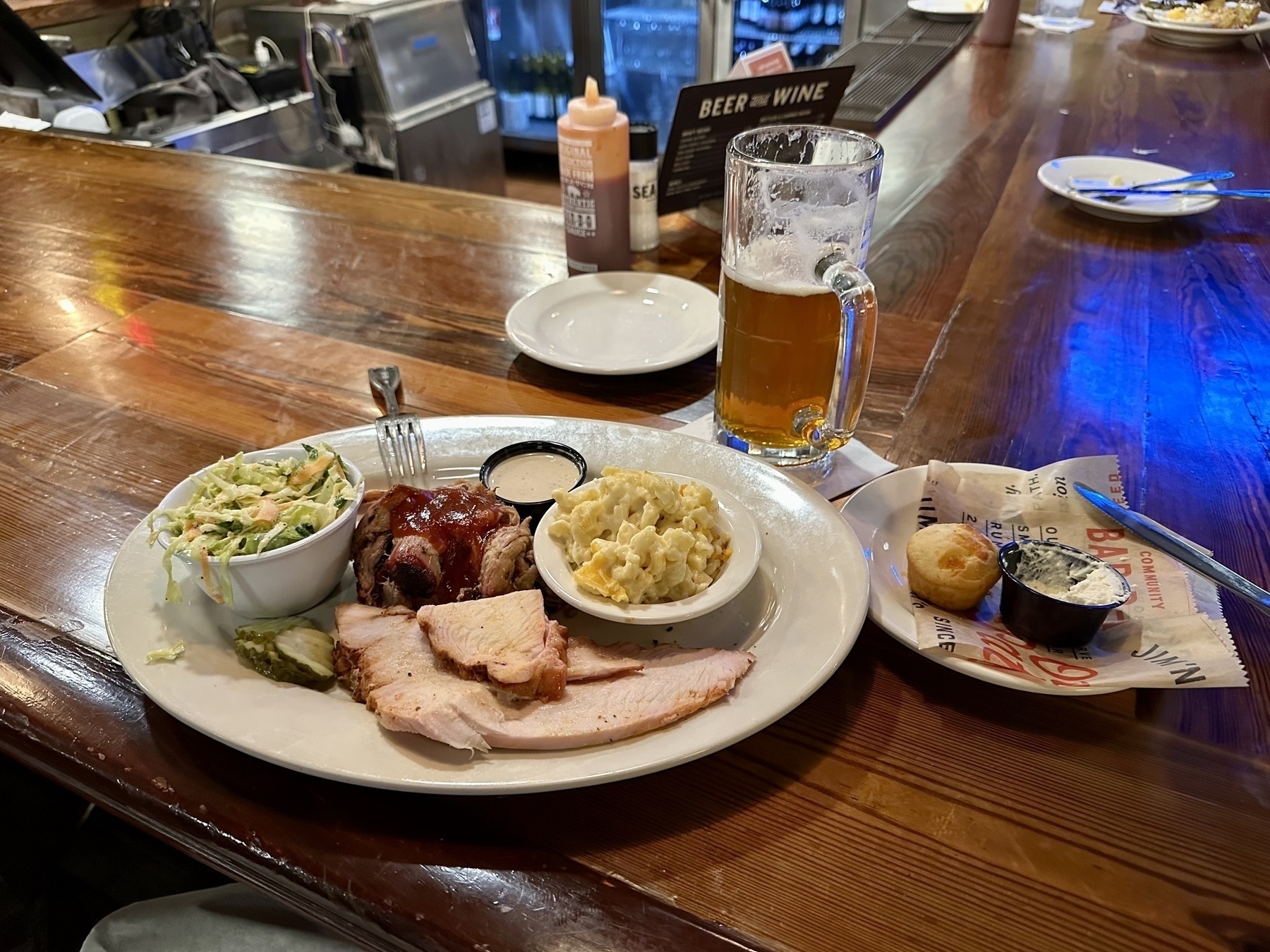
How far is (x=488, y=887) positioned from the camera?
0.76 meters

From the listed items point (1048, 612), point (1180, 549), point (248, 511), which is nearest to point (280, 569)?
point (248, 511)

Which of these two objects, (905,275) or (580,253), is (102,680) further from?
(905,275)

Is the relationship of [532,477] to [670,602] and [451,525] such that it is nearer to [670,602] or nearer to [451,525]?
[451,525]

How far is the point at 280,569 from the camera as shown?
0.98 m

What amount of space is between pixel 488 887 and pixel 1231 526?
1.09 meters

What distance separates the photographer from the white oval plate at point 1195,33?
3865 millimetres

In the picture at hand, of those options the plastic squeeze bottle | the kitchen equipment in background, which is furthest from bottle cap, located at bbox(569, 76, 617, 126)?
the kitchen equipment in background

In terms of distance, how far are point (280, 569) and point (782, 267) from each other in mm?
782

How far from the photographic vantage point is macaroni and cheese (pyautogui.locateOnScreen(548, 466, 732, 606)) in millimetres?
951

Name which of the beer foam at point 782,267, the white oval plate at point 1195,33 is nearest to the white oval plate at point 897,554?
the beer foam at point 782,267

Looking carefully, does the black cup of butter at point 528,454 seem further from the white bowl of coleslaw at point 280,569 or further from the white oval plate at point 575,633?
the white bowl of coleslaw at point 280,569

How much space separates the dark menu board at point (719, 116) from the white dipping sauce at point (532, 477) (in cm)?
103

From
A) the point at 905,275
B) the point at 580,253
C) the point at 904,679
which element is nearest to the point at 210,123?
the point at 580,253

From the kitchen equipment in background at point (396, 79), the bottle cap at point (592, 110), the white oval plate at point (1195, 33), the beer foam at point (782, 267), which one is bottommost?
the kitchen equipment in background at point (396, 79)
